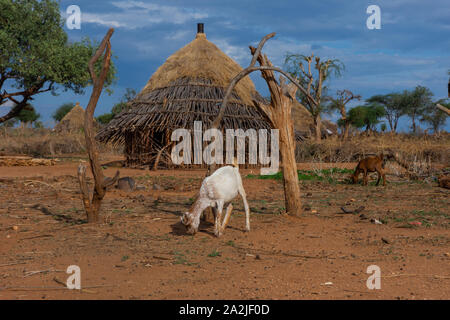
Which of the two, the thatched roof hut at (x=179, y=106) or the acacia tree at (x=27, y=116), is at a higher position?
the acacia tree at (x=27, y=116)

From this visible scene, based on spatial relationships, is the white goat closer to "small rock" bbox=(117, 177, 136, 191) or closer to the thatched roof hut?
"small rock" bbox=(117, 177, 136, 191)

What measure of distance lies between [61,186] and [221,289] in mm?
9681

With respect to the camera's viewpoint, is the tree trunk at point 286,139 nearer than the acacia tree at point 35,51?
Yes

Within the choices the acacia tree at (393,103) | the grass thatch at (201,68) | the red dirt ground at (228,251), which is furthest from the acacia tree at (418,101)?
the red dirt ground at (228,251)

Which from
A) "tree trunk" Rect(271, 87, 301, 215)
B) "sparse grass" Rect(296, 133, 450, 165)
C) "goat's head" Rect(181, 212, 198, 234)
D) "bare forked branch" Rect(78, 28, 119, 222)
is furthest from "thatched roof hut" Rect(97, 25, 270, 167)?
"goat's head" Rect(181, 212, 198, 234)

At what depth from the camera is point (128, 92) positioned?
39156 millimetres

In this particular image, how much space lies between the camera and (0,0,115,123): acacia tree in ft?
69.8

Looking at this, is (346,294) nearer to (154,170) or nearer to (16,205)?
(16,205)

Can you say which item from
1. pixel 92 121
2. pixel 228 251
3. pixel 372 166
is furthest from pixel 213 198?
pixel 372 166

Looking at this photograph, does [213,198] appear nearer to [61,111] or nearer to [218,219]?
[218,219]

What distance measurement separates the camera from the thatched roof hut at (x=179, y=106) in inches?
720

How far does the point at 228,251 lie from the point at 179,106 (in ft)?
42.8

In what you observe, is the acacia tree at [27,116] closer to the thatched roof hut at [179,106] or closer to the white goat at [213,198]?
the thatched roof hut at [179,106]

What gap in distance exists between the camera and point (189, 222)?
6449 mm
